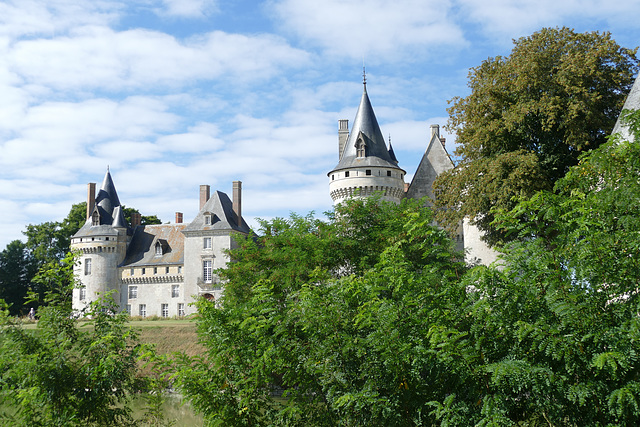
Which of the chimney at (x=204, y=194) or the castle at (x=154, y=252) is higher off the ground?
the chimney at (x=204, y=194)

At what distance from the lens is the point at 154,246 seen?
56406 millimetres

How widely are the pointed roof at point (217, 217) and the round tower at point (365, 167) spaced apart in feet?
54.7

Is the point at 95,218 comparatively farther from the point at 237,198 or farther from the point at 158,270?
the point at 237,198

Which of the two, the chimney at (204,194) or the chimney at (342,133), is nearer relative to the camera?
the chimney at (342,133)

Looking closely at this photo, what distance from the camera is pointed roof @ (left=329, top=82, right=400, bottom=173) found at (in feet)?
121

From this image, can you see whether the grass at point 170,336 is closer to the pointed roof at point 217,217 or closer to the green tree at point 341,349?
the pointed roof at point 217,217

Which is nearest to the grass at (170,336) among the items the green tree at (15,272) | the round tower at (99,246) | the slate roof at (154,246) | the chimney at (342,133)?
the chimney at (342,133)

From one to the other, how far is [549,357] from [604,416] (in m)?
0.82

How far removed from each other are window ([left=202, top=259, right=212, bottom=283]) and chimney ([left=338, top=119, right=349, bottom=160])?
57.6 feet

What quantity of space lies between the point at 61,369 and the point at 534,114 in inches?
754

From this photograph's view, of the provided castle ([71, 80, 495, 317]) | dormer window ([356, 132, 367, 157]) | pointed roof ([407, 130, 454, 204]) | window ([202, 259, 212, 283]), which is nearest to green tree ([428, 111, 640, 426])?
dormer window ([356, 132, 367, 157])

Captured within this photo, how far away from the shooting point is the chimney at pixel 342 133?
40903 mm

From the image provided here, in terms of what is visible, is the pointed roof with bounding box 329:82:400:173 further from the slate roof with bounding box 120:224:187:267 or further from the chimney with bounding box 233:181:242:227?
the slate roof with bounding box 120:224:187:267

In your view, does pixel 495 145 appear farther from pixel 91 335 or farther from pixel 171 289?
pixel 171 289
